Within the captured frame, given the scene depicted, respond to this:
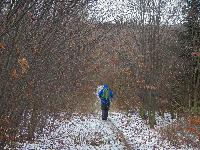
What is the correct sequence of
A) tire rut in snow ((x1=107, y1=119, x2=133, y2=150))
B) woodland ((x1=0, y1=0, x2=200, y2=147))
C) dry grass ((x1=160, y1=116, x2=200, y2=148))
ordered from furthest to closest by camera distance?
dry grass ((x1=160, y1=116, x2=200, y2=148))
tire rut in snow ((x1=107, y1=119, x2=133, y2=150))
woodland ((x1=0, y1=0, x2=200, y2=147))

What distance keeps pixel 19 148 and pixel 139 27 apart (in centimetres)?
992

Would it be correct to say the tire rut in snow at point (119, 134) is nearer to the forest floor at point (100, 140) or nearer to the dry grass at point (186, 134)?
the forest floor at point (100, 140)

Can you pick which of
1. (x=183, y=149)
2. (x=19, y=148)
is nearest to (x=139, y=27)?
(x=183, y=149)

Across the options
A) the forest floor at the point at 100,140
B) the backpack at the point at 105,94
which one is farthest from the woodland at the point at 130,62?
the backpack at the point at 105,94

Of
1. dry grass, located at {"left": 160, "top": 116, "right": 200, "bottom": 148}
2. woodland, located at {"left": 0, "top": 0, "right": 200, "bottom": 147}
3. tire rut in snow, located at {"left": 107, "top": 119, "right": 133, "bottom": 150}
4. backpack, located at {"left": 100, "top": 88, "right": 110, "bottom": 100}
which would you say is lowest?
tire rut in snow, located at {"left": 107, "top": 119, "right": 133, "bottom": 150}

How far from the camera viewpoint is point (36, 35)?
9609 millimetres

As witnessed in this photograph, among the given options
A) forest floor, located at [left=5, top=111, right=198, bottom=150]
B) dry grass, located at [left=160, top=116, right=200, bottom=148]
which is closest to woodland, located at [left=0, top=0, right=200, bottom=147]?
dry grass, located at [left=160, top=116, right=200, bottom=148]

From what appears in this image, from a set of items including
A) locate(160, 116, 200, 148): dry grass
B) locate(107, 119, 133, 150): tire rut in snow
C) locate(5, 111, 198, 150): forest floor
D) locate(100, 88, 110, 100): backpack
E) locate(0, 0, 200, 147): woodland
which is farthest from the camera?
locate(100, 88, 110, 100): backpack

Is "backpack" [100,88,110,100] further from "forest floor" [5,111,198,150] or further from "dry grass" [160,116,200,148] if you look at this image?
"dry grass" [160,116,200,148]

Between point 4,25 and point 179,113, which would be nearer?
point 4,25

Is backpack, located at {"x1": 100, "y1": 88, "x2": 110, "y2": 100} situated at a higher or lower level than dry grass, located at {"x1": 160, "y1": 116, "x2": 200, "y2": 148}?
higher

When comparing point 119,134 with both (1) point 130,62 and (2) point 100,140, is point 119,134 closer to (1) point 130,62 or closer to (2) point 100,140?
(2) point 100,140

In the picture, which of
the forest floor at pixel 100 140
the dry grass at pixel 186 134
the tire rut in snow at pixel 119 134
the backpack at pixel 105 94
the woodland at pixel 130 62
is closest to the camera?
the woodland at pixel 130 62

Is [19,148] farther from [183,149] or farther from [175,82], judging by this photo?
[175,82]
